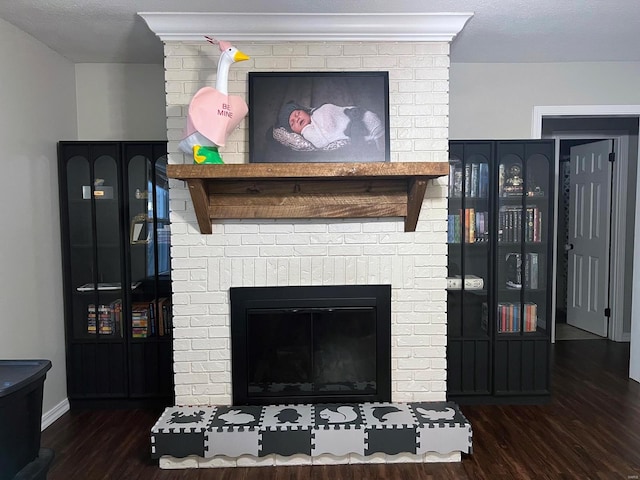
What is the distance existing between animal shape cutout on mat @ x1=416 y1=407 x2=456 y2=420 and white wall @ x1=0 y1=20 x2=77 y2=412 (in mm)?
2315

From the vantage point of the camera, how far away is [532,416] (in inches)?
119

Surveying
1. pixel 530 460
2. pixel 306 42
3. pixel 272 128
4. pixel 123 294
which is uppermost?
Answer: pixel 306 42

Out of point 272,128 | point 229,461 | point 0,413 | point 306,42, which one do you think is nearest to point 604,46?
point 306,42

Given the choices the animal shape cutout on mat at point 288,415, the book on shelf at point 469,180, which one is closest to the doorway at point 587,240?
the book on shelf at point 469,180

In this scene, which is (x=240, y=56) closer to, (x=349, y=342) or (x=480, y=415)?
(x=349, y=342)

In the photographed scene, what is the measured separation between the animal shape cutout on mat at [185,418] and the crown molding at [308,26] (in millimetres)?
2053

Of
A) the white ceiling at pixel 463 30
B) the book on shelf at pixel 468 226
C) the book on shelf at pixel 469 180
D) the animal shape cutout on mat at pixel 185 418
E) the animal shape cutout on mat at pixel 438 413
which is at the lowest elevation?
the animal shape cutout on mat at pixel 438 413

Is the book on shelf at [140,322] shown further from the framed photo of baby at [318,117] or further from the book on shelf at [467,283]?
the book on shelf at [467,283]

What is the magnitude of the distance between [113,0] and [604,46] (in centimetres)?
299

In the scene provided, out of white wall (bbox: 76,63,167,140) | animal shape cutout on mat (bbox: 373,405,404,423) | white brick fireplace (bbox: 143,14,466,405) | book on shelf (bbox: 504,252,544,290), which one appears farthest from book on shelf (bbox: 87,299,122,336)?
book on shelf (bbox: 504,252,544,290)

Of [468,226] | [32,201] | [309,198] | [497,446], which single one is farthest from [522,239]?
[32,201]

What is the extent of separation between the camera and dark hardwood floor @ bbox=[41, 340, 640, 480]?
2.38 metres

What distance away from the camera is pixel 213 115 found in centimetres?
235

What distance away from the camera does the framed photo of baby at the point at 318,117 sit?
258 centimetres
